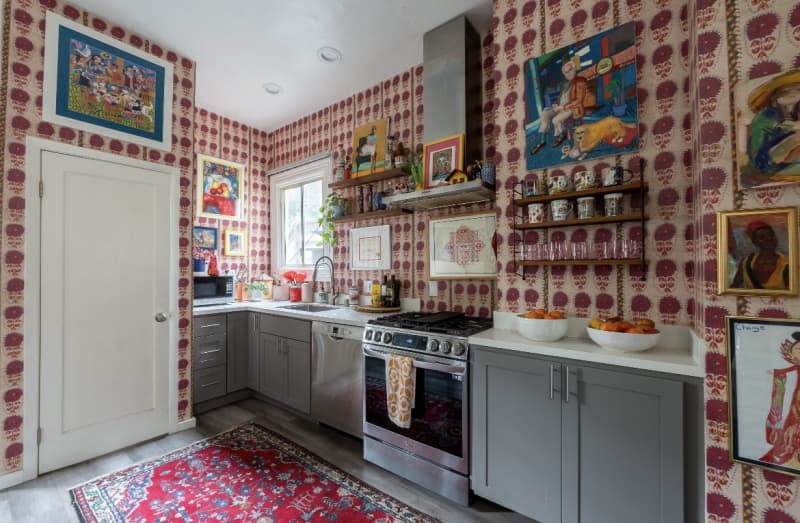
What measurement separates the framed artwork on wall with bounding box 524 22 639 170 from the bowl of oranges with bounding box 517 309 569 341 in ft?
2.99

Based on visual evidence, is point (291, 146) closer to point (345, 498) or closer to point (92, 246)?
point (92, 246)

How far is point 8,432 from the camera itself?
207 centimetres

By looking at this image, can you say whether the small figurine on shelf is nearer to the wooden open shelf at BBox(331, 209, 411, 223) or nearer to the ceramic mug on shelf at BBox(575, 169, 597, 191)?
the wooden open shelf at BBox(331, 209, 411, 223)

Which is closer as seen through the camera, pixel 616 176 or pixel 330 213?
pixel 616 176

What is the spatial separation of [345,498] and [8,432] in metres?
2.04

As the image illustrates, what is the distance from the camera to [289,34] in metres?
2.57

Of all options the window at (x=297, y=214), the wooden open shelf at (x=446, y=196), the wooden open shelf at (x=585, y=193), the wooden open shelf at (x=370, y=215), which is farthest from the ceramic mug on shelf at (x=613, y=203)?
the window at (x=297, y=214)

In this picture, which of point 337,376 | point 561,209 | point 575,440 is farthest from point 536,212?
point 337,376

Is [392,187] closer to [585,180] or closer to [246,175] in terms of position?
[585,180]

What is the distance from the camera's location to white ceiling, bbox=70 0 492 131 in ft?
7.57

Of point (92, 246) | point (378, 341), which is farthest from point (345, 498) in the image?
point (92, 246)

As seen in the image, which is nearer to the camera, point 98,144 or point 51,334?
point 51,334

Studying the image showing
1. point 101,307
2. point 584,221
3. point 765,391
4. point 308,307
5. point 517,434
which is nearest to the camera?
point 765,391

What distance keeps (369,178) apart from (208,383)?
92.5 inches
